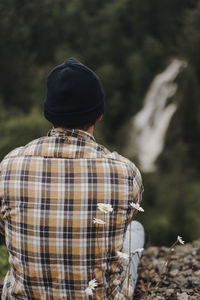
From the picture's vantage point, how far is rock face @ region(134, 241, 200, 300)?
2455 mm

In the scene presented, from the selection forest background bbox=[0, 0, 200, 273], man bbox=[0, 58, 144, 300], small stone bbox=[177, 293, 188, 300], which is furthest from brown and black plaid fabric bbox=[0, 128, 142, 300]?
forest background bbox=[0, 0, 200, 273]

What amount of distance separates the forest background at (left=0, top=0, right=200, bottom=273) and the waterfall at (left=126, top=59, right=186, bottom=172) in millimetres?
474

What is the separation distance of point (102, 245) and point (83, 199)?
246mm

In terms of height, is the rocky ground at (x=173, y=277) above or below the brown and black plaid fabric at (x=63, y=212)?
below

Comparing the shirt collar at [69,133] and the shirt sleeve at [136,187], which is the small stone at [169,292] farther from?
the shirt collar at [69,133]

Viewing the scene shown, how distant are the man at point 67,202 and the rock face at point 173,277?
64cm

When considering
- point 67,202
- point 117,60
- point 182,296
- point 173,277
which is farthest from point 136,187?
point 117,60

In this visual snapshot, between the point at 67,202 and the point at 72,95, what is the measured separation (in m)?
0.50

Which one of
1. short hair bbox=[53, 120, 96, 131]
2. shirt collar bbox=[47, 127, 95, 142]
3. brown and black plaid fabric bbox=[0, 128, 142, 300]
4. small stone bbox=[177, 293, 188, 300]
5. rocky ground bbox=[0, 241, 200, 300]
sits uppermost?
short hair bbox=[53, 120, 96, 131]

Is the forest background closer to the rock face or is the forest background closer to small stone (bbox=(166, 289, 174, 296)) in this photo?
the rock face

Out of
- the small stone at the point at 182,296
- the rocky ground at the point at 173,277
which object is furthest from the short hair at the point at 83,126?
the small stone at the point at 182,296

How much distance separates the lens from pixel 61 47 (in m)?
28.0

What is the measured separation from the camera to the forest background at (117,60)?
56.6 feet

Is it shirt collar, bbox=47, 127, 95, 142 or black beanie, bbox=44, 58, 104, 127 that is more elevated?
Answer: black beanie, bbox=44, 58, 104, 127
